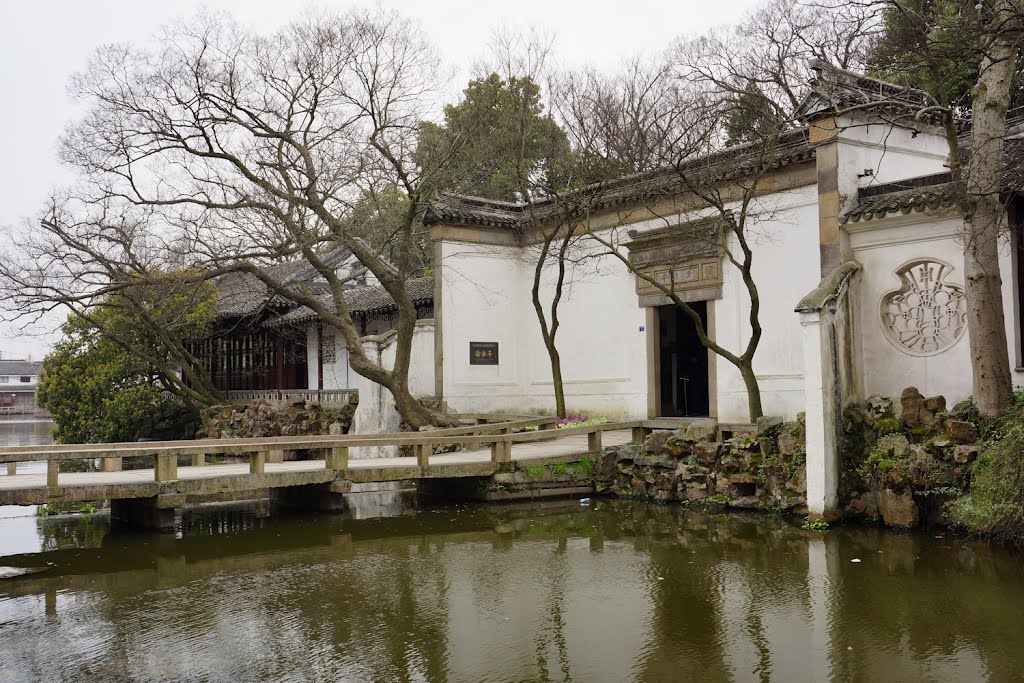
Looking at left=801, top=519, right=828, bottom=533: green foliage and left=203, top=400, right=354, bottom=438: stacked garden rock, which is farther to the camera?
left=203, top=400, right=354, bottom=438: stacked garden rock

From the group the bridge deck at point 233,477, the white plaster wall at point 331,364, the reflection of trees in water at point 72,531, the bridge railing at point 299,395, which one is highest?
the white plaster wall at point 331,364

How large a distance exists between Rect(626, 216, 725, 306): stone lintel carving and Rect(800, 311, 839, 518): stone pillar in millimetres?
3814

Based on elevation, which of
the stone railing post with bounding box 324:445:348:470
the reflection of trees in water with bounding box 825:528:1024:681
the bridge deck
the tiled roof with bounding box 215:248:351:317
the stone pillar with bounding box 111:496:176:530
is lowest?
the reflection of trees in water with bounding box 825:528:1024:681

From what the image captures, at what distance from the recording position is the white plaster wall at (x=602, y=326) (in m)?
12.8

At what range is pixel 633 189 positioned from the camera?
1513 cm

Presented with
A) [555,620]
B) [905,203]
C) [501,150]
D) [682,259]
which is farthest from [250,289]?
[555,620]

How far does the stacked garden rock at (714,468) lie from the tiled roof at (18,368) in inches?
2431

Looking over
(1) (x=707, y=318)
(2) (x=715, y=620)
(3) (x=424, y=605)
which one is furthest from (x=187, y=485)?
(1) (x=707, y=318)

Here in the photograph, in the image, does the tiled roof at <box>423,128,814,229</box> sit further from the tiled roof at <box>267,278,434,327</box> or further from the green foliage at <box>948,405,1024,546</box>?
the green foliage at <box>948,405,1024,546</box>

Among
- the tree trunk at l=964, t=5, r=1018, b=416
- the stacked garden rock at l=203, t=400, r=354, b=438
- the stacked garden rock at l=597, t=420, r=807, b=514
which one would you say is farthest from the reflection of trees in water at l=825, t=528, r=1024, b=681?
the stacked garden rock at l=203, t=400, r=354, b=438

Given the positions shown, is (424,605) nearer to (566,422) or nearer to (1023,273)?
(1023,273)

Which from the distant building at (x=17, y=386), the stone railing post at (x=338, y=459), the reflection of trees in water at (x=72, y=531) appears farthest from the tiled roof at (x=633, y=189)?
the distant building at (x=17, y=386)

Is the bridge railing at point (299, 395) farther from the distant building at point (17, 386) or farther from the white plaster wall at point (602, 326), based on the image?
the distant building at point (17, 386)

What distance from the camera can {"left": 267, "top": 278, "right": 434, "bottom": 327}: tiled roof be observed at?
1933cm
